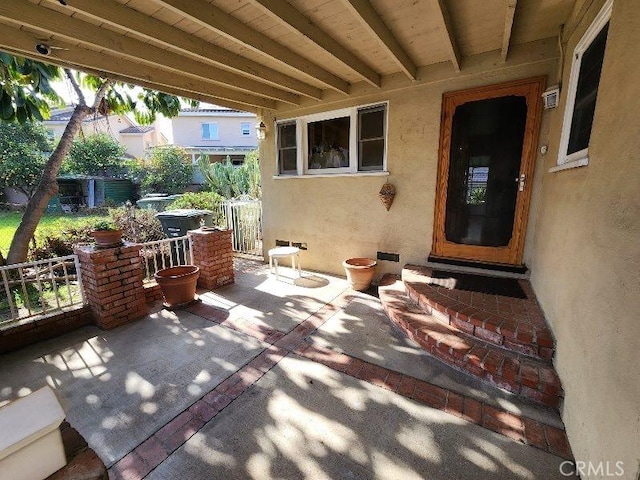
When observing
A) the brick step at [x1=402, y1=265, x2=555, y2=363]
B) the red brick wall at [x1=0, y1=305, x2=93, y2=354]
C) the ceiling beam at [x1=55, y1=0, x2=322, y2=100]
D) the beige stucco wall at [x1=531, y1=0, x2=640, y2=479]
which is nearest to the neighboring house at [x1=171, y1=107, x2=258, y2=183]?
the ceiling beam at [x1=55, y1=0, x2=322, y2=100]

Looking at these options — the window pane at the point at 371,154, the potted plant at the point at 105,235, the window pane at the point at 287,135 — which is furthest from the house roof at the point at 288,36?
the potted plant at the point at 105,235

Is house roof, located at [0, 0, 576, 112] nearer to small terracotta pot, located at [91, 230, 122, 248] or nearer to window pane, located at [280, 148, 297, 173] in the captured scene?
window pane, located at [280, 148, 297, 173]

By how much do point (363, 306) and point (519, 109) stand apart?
297 centimetres

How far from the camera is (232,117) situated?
20422 mm

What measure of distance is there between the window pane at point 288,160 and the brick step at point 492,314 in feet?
9.97

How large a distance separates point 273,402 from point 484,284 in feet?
8.82

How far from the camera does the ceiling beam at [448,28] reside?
2.21 m

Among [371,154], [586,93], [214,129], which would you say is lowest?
[371,154]

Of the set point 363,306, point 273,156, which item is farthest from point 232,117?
point 363,306

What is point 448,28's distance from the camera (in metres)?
2.53

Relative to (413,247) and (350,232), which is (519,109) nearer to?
(413,247)

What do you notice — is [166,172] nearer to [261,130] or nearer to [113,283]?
[261,130]

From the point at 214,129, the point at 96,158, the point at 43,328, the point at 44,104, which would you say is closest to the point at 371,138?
the point at 43,328
